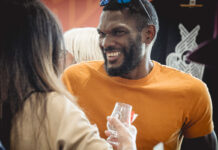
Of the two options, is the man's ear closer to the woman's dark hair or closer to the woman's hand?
the woman's hand

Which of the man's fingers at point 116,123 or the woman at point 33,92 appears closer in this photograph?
the woman at point 33,92

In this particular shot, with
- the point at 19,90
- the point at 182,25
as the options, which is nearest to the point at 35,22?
the point at 19,90

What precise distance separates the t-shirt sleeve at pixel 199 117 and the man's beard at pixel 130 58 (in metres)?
0.45

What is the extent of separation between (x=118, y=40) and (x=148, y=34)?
9.9 inches

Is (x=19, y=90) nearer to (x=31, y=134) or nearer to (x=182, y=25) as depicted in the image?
(x=31, y=134)

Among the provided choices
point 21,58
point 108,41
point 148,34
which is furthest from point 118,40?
point 21,58

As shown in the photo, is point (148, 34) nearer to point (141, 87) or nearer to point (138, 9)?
point (138, 9)

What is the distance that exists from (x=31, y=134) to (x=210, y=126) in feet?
3.87

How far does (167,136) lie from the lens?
137 centimetres

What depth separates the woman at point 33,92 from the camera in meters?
0.68

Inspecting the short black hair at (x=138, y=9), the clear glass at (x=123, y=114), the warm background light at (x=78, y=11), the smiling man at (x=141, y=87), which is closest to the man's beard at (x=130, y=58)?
the smiling man at (x=141, y=87)

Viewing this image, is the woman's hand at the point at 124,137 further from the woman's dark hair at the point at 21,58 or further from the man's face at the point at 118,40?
the man's face at the point at 118,40

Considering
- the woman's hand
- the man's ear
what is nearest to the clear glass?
the woman's hand

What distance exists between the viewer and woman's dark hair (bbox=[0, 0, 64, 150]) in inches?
27.2
